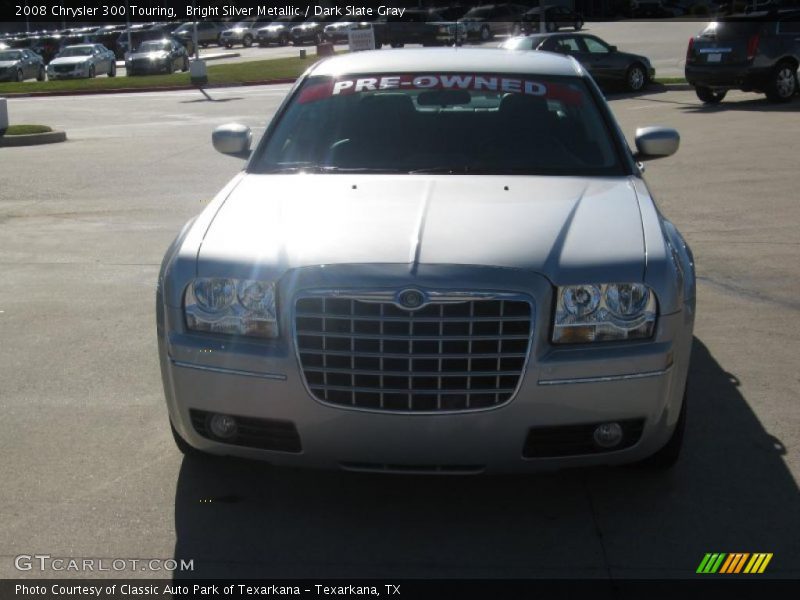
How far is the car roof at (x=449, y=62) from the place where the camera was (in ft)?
20.0

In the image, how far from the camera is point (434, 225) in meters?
4.47

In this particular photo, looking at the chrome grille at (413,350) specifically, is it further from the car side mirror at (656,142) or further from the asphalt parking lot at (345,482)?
the car side mirror at (656,142)

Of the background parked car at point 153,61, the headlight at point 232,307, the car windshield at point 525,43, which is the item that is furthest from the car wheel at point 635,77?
the background parked car at point 153,61

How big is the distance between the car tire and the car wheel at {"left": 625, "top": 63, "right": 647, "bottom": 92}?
20.9 m

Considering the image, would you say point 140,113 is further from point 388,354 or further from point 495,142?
point 388,354

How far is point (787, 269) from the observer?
8367mm

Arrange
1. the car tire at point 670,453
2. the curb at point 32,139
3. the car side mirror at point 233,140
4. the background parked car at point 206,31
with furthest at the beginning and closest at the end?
1. the background parked car at point 206,31
2. the curb at point 32,139
3. the car side mirror at point 233,140
4. the car tire at point 670,453

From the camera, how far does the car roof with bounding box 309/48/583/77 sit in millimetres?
6094

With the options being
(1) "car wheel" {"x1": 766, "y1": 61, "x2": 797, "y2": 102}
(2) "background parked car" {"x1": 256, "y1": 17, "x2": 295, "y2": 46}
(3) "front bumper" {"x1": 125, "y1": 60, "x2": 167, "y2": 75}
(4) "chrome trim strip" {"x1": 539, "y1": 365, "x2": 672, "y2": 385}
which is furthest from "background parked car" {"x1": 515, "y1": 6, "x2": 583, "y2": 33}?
(4) "chrome trim strip" {"x1": 539, "y1": 365, "x2": 672, "y2": 385}

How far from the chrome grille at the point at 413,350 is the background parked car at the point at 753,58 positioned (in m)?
17.9

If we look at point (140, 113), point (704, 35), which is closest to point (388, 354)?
point (704, 35)

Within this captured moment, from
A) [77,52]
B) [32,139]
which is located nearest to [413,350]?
[32,139]

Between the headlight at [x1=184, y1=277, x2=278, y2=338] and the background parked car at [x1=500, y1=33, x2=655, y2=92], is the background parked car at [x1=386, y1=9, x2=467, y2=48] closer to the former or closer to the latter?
the background parked car at [x1=500, y1=33, x2=655, y2=92]
